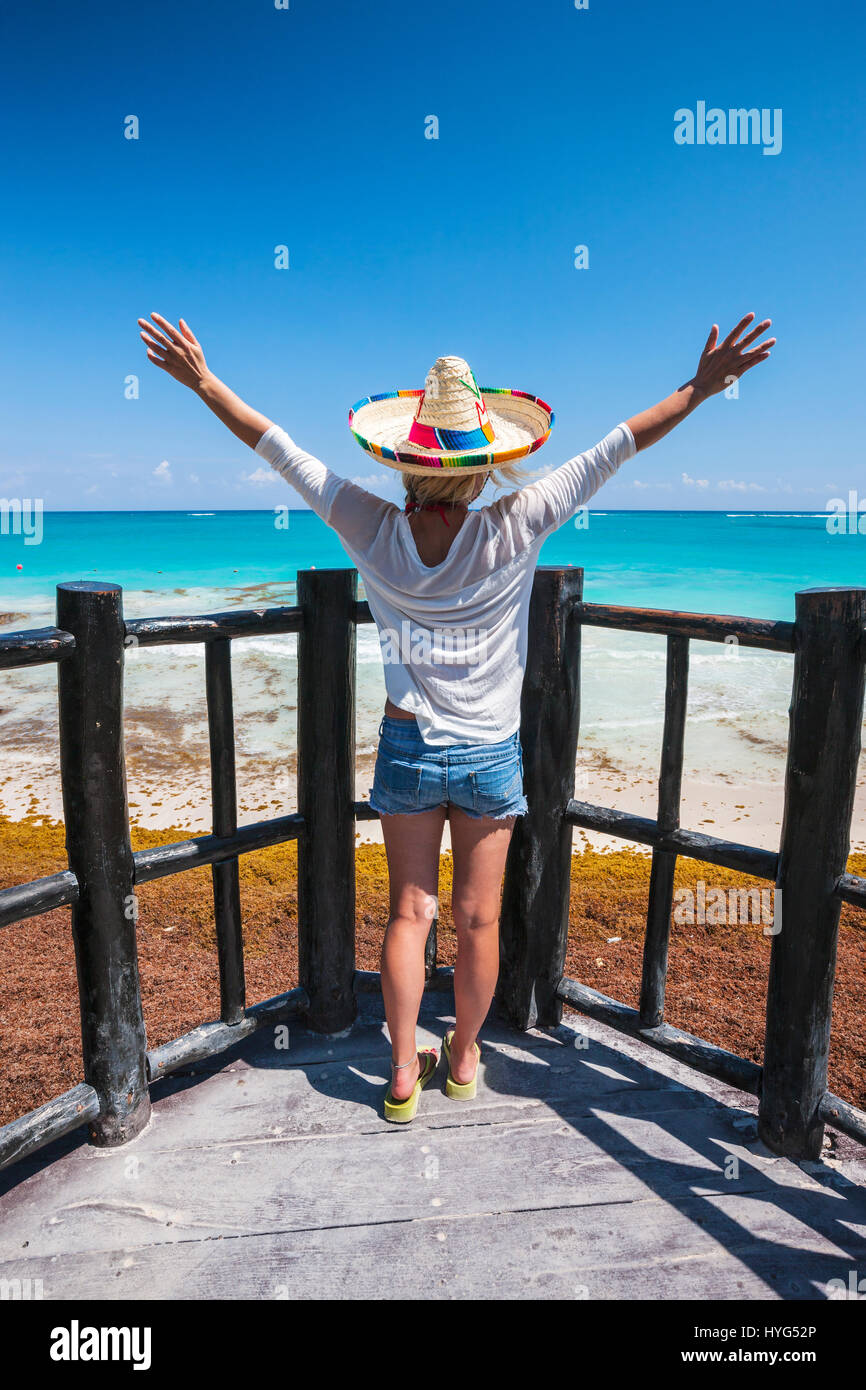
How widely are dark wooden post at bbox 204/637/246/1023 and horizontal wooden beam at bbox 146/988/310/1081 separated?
4 centimetres

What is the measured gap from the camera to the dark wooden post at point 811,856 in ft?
6.84

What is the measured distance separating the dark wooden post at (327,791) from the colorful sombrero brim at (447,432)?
1.53 ft

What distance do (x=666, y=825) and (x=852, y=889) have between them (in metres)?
0.53

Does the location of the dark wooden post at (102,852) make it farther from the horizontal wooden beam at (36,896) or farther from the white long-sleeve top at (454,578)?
the white long-sleeve top at (454,578)

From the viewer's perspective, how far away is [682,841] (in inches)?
96.3

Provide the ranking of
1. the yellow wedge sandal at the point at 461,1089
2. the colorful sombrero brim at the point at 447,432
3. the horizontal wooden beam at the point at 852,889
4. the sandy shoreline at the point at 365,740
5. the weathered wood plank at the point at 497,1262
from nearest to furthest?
the weathered wood plank at the point at 497,1262 < the colorful sombrero brim at the point at 447,432 < the horizontal wooden beam at the point at 852,889 < the yellow wedge sandal at the point at 461,1089 < the sandy shoreline at the point at 365,740

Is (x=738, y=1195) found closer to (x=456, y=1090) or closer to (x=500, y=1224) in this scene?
(x=500, y=1224)

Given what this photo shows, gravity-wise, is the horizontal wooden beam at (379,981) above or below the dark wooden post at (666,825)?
below

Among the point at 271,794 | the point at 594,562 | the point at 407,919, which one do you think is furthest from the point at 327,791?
the point at 594,562

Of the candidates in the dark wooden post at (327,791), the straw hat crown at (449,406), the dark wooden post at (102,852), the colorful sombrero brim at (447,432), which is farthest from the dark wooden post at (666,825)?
the dark wooden post at (102,852)

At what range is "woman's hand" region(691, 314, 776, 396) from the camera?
2146mm

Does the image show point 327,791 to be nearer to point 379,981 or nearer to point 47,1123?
point 379,981

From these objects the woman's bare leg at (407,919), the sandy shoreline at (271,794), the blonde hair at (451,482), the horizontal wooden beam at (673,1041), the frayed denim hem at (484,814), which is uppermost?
the blonde hair at (451,482)
